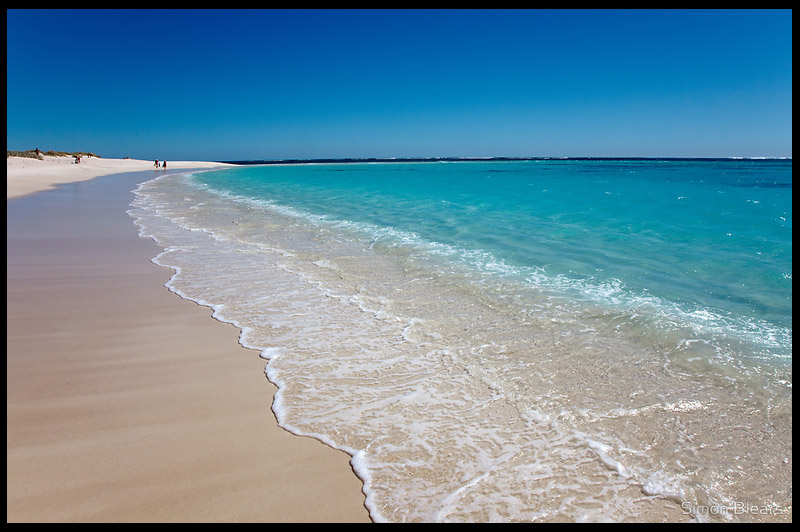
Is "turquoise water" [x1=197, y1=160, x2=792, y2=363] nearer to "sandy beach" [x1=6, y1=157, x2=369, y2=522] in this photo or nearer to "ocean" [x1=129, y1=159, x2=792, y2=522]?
"ocean" [x1=129, y1=159, x2=792, y2=522]

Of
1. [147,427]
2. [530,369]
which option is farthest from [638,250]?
[147,427]

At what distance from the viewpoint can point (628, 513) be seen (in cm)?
248

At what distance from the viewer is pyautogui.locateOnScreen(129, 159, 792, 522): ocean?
2.67 metres

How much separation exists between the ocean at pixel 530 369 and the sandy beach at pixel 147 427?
26 centimetres

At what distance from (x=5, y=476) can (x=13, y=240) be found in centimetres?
927

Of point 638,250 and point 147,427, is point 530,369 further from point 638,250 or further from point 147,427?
point 638,250

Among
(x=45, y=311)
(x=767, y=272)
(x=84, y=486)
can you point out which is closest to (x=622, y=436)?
(x=84, y=486)

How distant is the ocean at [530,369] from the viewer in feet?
8.77

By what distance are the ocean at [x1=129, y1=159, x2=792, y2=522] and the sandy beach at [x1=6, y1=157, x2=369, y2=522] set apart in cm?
26

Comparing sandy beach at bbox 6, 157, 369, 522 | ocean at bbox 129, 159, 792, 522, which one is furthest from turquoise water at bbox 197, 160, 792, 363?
sandy beach at bbox 6, 157, 369, 522

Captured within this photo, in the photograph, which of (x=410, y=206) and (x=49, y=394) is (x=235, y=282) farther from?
(x=410, y=206)

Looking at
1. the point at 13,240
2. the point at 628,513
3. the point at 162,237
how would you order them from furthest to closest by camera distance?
the point at 162,237 < the point at 13,240 < the point at 628,513

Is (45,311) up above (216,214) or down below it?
below

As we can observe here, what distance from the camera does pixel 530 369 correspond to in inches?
162
